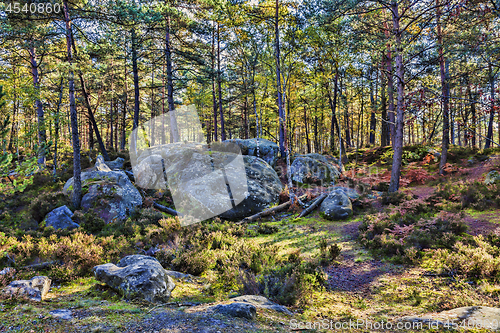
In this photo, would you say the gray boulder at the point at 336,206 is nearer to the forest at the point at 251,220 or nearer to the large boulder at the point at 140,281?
the forest at the point at 251,220

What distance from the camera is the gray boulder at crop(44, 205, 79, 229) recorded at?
29.2ft

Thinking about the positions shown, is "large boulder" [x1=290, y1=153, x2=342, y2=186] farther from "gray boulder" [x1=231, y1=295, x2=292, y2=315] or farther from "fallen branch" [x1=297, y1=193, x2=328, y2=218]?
"gray boulder" [x1=231, y1=295, x2=292, y2=315]

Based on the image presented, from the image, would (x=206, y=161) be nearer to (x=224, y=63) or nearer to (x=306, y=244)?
(x=306, y=244)

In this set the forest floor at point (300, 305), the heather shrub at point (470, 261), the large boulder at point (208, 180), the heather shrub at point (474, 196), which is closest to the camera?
the forest floor at point (300, 305)

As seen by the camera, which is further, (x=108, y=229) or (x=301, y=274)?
(x=108, y=229)

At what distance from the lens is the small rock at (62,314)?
3.20 m

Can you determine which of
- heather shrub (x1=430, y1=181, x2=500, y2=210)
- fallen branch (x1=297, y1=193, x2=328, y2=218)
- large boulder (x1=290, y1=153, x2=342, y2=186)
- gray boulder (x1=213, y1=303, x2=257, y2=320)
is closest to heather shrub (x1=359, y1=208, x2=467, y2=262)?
heather shrub (x1=430, y1=181, x2=500, y2=210)

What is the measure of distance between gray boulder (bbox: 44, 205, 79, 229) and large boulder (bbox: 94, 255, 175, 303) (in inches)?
224

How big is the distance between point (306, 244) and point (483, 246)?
14.2 feet

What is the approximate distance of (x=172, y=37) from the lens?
1725 centimetres

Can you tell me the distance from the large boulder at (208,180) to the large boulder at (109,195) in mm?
2208

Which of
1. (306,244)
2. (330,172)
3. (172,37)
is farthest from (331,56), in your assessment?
(306,244)

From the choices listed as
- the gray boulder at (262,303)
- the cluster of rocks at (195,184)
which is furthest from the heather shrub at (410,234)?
the gray boulder at (262,303)

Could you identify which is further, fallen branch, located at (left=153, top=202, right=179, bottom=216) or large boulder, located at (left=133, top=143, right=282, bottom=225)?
fallen branch, located at (left=153, top=202, right=179, bottom=216)
